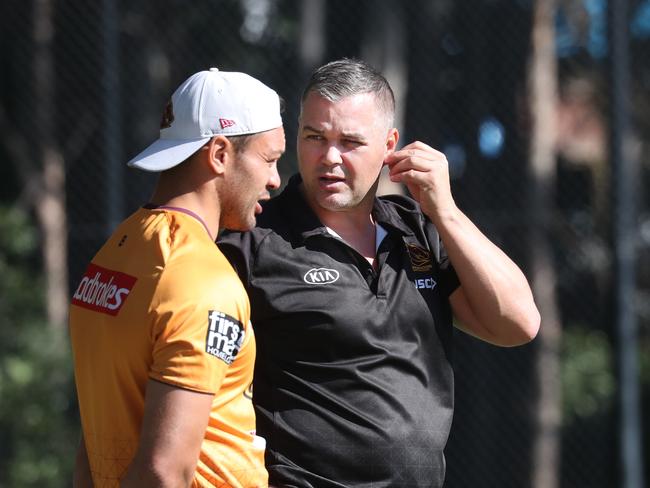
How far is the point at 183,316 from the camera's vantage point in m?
2.43

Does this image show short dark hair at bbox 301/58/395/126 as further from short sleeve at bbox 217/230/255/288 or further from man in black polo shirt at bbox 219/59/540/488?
short sleeve at bbox 217/230/255/288

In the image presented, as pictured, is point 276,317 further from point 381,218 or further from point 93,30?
point 93,30

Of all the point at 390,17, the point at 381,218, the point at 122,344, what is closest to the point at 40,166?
the point at 390,17

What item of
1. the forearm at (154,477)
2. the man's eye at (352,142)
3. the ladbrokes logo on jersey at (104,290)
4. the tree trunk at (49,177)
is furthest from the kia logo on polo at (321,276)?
the tree trunk at (49,177)

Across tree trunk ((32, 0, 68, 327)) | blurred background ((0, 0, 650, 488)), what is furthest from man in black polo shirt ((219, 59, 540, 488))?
tree trunk ((32, 0, 68, 327))

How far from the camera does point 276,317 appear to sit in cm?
301

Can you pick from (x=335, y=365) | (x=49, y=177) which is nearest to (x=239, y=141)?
(x=335, y=365)

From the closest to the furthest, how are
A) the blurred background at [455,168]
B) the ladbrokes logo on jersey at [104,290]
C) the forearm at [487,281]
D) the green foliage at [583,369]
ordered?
1. the ladbrokes logo on jersey at [104,290]
2. the forearm at [487,281]
3. the blurred background at [455,168]
4. the green foliage at [583,369]

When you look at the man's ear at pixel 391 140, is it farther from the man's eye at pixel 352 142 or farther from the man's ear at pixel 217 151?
the man's ear at pixel 217 151

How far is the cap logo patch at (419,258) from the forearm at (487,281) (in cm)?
11

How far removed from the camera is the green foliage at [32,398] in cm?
689

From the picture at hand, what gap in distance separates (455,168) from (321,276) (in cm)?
528

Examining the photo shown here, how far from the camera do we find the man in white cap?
7.94 ft

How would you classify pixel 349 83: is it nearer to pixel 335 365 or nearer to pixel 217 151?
pixel 217 151
